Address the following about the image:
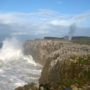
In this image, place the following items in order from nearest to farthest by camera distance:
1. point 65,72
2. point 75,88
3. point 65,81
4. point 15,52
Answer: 1. point 75,88
2. point 65,81
3. point 65,72
4. point 15,52

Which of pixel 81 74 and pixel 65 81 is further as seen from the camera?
pixel 81 74

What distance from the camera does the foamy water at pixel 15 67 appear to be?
73.8 ft

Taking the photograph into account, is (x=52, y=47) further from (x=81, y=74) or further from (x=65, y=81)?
(x=65, y=81)

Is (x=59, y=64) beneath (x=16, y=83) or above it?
above

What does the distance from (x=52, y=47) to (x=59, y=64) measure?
779 inches

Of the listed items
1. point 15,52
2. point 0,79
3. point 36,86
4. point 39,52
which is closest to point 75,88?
point 36,86

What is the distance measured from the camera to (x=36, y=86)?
9898mm

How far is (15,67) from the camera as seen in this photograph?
1292 inches

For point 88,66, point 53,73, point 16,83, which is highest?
point 88,66

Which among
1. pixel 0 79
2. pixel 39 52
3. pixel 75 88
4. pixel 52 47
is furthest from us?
pixel 39 52

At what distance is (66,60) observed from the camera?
685 inches

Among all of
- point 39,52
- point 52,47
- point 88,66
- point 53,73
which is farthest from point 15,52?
point 88,66

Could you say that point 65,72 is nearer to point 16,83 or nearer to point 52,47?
point 16,83

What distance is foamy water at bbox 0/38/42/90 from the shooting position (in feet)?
73.8
